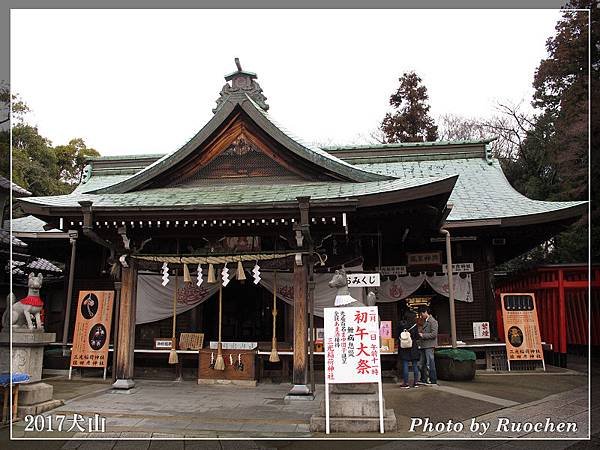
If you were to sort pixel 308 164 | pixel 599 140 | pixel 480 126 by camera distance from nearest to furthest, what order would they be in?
pixel 599 140 < pixel 308 164 < pixel 480 126

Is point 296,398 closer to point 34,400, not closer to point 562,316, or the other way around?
point 34,400

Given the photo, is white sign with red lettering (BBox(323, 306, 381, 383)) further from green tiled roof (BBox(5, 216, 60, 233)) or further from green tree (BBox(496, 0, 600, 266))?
green tiled roof (BBox(5, 216, 60, 233))

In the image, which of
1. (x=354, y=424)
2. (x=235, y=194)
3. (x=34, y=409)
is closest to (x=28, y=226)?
(x=235, y=194)

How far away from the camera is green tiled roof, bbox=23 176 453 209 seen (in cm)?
940

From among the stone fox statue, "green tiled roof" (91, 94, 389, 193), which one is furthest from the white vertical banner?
the stone fox statue

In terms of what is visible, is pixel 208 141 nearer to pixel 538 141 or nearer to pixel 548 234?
pixel 548 234

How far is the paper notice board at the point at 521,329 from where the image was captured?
12156 millimetres

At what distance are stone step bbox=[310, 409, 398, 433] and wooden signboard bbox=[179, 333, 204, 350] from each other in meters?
5.19

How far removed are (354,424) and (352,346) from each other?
3.62 feet

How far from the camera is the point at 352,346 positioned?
7.39 meters

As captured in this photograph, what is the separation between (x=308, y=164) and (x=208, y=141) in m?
2.55

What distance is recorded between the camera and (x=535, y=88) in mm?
26141

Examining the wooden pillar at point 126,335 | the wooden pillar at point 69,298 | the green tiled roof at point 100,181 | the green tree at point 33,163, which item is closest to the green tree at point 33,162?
the green tree at point 33,163

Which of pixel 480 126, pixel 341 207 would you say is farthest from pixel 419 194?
pixel 480 126
